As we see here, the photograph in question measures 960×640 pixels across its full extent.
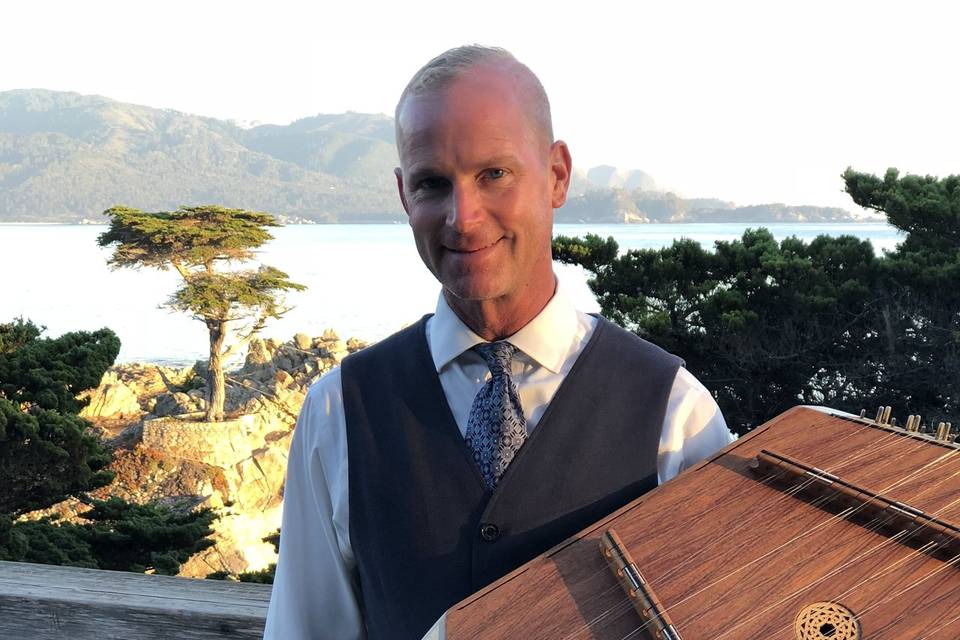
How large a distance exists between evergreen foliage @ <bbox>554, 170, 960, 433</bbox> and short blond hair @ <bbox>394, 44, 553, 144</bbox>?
643cm

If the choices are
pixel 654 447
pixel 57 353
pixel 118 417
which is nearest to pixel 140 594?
pixel 654 447

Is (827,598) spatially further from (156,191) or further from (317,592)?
(156,191)

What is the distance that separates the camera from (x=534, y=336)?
1.42m

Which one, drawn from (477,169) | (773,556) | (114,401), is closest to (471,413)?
(477,169)

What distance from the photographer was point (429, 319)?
5.13 ft

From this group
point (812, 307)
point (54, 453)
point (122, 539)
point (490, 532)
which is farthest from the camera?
point (122, 539)

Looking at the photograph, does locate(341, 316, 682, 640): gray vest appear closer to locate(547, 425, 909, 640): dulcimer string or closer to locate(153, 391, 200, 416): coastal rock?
locate(547, 425, 909, 640): dulcimer string

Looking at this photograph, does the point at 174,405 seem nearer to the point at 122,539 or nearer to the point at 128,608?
the point at 122,539

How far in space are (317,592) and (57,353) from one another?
25.8ft

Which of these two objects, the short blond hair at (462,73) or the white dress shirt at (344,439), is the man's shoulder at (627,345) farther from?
the short blond hair at (462,73)

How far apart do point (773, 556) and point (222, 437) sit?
24003mm

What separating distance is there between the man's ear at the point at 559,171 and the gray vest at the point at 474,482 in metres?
0.24

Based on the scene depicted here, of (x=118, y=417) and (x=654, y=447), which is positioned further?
(x=118, y=417)

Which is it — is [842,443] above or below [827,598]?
above
